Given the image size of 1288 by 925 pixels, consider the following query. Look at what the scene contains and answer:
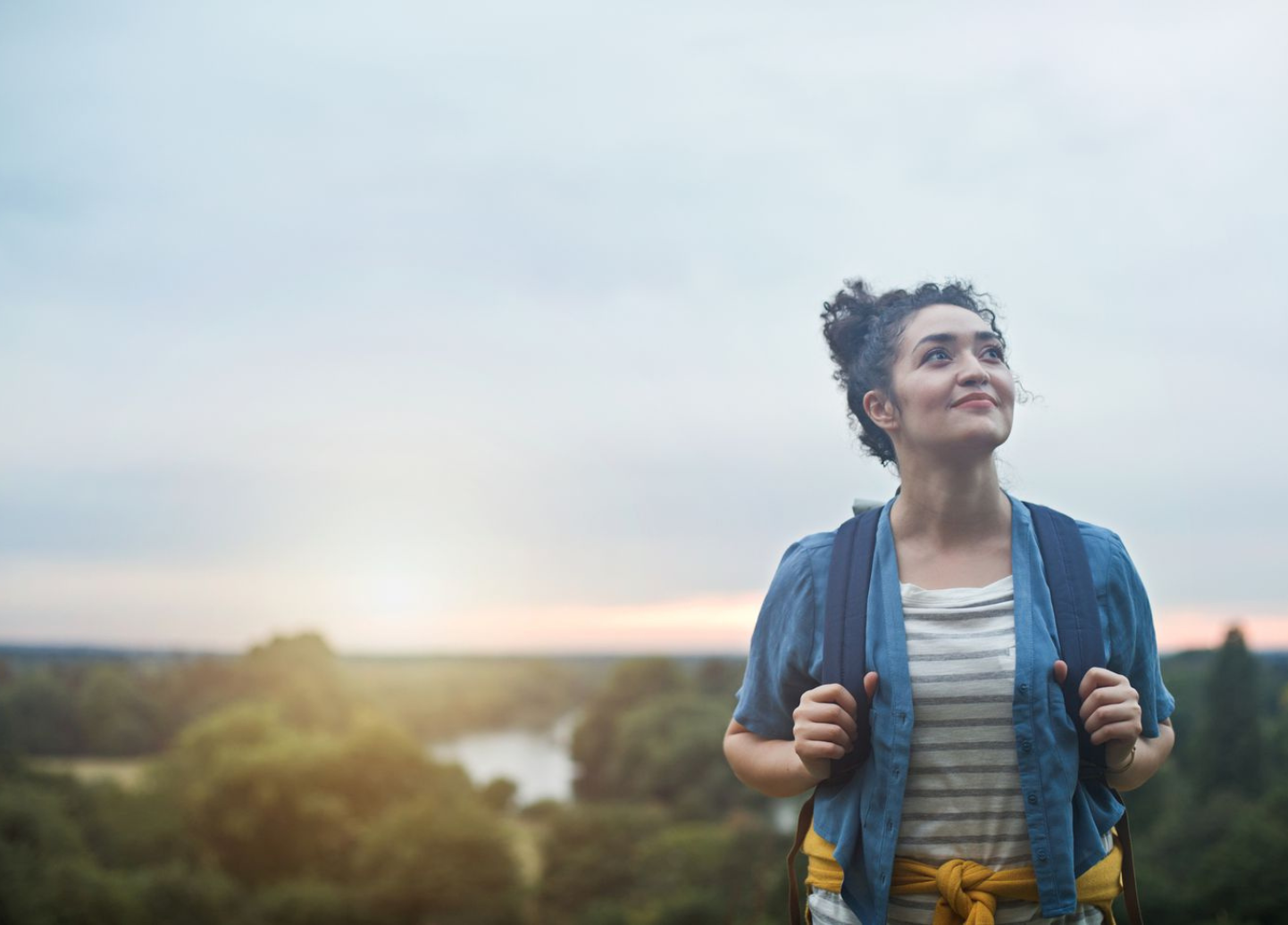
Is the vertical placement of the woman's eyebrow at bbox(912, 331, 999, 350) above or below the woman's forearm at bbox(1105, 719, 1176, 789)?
above

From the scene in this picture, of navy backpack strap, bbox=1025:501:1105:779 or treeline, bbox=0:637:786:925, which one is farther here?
treeline, bbox=0:637:786:925

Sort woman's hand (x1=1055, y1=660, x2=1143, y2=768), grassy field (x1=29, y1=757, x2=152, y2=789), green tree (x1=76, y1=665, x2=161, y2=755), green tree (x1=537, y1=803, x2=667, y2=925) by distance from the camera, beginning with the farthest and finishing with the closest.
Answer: green tree (x1=76, y1=665, x2=161, y2=755) < green tree (x1=537, y1=803, x2=667, y2=925) < grassy field (x1=29, y1=757, x2=152, y2=789) < woman's hand (x1=1055, y1=660, x2=1143, y2=768)

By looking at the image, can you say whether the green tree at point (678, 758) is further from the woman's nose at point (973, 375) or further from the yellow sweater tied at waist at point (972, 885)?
the woman's nose at point (973, 375)

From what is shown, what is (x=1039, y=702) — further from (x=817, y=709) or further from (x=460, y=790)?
(x=460, y=790)

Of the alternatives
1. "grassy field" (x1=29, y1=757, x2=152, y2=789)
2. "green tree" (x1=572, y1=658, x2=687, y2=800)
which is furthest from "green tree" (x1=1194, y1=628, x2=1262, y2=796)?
"grassy field" (x1=29, y1=757, x2=152, y2=789)

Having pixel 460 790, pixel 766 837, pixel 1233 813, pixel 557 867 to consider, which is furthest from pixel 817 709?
pixel 460 790

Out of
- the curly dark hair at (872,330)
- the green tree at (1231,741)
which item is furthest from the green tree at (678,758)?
the curly dark hair at (872,330)

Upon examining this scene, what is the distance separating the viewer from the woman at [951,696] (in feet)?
8.00

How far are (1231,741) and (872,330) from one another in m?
30.3

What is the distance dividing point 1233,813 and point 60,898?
106ft

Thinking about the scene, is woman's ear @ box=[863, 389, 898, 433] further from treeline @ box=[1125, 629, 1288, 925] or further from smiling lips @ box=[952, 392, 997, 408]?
treeline @ box=[1125, 629, 1288, 925]

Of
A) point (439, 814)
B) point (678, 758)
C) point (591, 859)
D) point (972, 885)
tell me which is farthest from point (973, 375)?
point (591, 859)

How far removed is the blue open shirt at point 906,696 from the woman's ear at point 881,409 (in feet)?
0.73

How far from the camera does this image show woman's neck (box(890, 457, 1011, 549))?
271 cm
